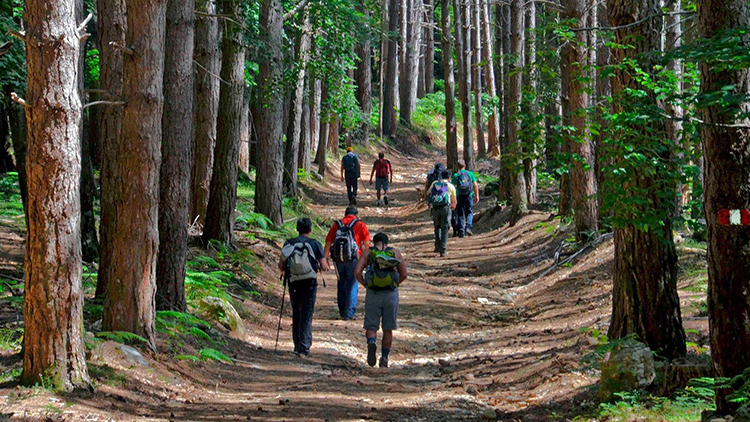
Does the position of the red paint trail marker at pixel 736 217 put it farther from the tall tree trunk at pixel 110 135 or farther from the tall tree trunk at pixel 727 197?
the tall tree trunk at pixel 110 135

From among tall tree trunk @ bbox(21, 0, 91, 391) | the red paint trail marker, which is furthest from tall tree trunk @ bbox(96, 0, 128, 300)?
the red paint trail marker

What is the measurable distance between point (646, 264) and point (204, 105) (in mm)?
8234

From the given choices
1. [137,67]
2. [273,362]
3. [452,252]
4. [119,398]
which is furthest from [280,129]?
[119,398]

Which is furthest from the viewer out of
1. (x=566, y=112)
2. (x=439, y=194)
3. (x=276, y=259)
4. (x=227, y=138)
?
(x=439, y=194)

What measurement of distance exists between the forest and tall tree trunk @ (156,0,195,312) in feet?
0.09

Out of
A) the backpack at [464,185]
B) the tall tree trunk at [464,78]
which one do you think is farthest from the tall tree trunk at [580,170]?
the tall tree trunk at [464,78]

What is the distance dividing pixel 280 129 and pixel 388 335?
8.94 meters

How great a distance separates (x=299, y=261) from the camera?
9.95 metres

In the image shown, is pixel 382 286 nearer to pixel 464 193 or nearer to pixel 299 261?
pixel 299 261

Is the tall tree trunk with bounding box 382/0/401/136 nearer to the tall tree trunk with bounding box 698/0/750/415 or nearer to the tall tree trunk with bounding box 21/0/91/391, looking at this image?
the tall tree trunk with bounding box 21/0/91/391

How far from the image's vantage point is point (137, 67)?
8.14 m

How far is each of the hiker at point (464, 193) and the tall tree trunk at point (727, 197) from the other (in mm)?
13419

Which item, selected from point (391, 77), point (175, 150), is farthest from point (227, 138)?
point (391, 77)

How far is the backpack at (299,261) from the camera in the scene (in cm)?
996
